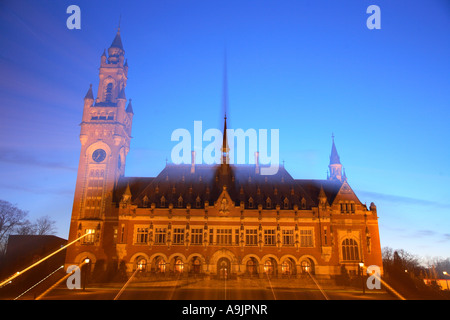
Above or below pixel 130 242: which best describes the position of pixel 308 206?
above

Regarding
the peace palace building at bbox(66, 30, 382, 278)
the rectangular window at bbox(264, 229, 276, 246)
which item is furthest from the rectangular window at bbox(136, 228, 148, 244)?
the rectangular window at bbox(264, 229, 276, 246)

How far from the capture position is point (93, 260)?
53875 millimetres

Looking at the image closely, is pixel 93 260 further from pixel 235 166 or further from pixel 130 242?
pixel 235 166

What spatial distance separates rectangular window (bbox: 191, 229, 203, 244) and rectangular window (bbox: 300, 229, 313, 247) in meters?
15.0

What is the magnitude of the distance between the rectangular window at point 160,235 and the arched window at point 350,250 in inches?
1056

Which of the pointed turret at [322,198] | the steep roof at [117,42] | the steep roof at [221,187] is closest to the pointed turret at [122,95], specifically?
the steep roof at [117,42]

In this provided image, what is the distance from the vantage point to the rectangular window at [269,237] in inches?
2064

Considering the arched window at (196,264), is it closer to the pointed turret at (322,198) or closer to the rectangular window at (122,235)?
the rectangular window at (122,235)

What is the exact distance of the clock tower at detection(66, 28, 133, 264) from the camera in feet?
180

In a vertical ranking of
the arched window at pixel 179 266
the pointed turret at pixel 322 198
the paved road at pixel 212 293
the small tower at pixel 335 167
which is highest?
the small tower at pixel 335 167
